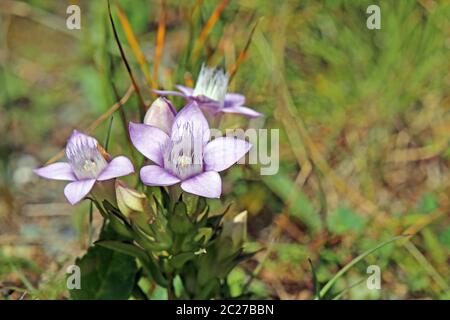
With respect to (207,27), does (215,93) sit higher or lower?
lower

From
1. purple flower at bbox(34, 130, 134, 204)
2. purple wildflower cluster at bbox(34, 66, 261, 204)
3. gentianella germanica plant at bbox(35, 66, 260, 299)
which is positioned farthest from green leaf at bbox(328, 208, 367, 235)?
purple flower at bbox(34, 130, 134, 204)

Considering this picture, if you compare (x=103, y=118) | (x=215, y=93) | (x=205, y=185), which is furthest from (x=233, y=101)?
(x=103, y=118)

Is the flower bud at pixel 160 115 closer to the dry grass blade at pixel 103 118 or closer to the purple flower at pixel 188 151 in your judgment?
the purple flower at pixel 188 151

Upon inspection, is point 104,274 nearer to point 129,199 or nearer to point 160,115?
point 129,199

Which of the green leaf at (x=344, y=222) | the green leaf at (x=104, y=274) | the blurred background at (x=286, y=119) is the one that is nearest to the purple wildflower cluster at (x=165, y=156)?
the green leaf at (x=104, y=274)
